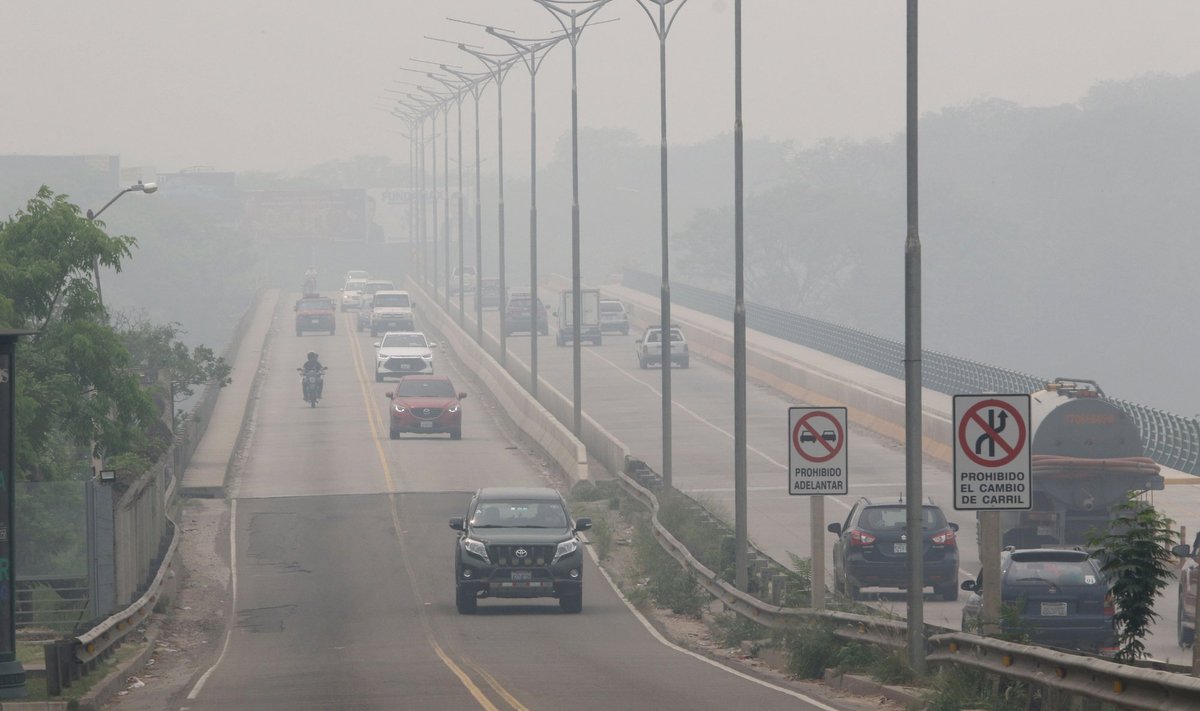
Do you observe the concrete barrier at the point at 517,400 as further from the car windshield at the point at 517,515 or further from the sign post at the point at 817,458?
the sign post at the point at 817,458

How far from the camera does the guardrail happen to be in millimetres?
46031

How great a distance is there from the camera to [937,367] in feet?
207

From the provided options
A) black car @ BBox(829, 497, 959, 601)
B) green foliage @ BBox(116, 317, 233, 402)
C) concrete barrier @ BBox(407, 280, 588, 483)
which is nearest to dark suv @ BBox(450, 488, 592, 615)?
black car @ BBox(829, 497, 959, 601)

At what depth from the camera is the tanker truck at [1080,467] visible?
31.9 m

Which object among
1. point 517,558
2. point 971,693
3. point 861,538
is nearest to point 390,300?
point 861,538

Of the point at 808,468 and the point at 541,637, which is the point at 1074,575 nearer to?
the point at 808,468

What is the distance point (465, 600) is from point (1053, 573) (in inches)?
361

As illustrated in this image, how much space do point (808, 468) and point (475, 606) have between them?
8.53m

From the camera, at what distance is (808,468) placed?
21188mm

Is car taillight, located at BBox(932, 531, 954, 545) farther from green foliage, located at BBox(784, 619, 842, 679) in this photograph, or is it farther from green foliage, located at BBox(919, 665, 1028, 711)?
green foliage, located at BBox(919, 665, 1028, 711)

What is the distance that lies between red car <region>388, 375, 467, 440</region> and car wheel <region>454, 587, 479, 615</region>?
2515cm

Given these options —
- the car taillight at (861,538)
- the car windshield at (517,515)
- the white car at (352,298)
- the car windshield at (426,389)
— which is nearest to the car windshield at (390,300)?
the white car at (352,298)

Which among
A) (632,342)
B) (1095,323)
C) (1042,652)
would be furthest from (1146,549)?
(1095,323)

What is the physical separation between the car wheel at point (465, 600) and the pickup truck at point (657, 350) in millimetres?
47457
